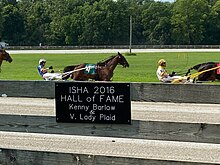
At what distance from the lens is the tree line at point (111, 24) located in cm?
10925

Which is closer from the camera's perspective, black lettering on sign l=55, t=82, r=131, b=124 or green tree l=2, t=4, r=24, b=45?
black lettering on sign l=55, t=82, r=131, b=124

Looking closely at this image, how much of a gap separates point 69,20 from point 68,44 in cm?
557

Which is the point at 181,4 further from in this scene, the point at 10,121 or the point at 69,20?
the point at 10,121

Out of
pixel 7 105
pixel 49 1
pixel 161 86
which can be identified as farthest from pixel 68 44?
pixel 161 86

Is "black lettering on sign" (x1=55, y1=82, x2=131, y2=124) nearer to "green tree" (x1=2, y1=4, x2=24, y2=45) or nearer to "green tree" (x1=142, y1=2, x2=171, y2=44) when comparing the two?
"green tree" (x1=142, y1=2, x2=171, y2=44)

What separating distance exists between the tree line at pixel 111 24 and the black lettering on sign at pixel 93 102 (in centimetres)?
10408

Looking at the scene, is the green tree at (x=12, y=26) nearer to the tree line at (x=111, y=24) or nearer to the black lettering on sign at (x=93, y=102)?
the tree line at (x=111, y=24)

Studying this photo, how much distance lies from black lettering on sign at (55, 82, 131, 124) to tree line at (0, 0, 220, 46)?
104076 millimetres

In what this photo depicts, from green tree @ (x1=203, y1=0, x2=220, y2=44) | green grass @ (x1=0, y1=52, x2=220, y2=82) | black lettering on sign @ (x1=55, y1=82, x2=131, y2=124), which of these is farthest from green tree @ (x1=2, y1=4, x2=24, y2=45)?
black lettering on sign @ (x1=55, y1=82, x2=131, y2=124)

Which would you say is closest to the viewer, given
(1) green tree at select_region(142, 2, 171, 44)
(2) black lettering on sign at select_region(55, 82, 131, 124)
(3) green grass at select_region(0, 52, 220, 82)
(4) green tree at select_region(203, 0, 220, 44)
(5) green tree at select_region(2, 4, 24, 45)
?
(2) black lettering on sign at select_region(55, 82, 131, 124)

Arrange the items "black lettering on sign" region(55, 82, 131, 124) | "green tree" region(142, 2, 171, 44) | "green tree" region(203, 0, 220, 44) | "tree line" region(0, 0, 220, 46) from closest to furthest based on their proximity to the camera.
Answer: "black lettering on sign" region(55, 82, 131, 124), "tree line" region(0, 0, 220, 46), "green tree" region(203, 0, 220, 44), "green tree" region(142, 2, 171, 44)

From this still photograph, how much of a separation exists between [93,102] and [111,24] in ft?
356

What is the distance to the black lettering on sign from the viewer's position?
14.9 ft

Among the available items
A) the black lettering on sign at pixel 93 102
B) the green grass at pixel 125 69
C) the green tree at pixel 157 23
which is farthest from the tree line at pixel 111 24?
the black lettering on sign at pixel 93 102
